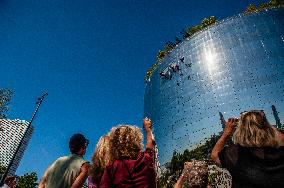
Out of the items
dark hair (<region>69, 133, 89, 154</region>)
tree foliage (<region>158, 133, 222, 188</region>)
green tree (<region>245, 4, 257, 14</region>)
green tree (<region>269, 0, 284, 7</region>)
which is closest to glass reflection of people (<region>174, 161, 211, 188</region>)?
dark hair (<region>69, 133, 89, 154</region>)

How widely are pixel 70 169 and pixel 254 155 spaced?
2455mm

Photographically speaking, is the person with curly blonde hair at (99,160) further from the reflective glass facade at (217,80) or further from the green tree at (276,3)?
the green tree at (276,3)

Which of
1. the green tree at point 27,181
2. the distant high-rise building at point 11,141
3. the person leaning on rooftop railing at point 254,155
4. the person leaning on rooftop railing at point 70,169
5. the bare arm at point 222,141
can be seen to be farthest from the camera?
the distant high-rise building at point 11,141

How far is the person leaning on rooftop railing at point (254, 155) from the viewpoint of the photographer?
2762 mm

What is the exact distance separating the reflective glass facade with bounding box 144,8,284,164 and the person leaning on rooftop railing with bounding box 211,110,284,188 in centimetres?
3355

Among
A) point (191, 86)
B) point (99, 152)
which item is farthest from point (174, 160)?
point (99, 152)

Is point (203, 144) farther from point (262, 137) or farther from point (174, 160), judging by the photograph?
point (262, 137)

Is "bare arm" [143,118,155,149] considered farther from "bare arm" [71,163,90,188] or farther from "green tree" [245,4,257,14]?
"green tree" [245,4,257,14]

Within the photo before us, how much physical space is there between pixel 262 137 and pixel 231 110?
36.5m

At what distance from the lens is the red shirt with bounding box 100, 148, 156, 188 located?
2.95 m

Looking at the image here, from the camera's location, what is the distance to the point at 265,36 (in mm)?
41656

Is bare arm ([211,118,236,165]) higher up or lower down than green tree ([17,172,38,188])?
lower down

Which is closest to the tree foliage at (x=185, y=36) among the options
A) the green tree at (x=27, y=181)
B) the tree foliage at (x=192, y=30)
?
the tree foliage at (x=192, y=30)

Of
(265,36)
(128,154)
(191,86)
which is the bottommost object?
(128,154)
